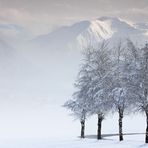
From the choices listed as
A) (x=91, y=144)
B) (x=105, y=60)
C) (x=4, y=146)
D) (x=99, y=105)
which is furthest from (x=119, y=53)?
(x=4, y=146)

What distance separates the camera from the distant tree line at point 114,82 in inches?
2452

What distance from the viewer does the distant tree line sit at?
6228cm

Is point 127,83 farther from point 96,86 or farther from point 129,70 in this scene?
point 96,86

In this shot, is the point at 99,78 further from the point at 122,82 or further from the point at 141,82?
the point at 141,82

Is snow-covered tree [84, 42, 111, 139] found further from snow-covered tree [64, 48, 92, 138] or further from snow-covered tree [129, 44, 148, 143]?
snow-covered tree [129, 44, 148, 143]

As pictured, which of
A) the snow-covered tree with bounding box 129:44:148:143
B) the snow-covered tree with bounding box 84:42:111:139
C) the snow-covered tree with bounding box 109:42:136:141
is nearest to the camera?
the snow-covered tree with bounding box 129:44:148:143

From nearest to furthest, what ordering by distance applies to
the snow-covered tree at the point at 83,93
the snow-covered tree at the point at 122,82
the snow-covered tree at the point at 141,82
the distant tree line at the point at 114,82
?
the snow-covered tree at the point at 141,82, the distant tree line at the point at 114,82, the snow-covered tree at the point at 122,82, the snow-covered tree at the point at 83,93

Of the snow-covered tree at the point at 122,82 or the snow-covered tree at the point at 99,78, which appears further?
the snow-covered tree at the point at 99,78

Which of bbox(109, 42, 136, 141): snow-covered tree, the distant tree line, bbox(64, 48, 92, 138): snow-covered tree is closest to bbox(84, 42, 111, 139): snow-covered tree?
the distant tree line

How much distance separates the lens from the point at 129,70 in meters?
64.1

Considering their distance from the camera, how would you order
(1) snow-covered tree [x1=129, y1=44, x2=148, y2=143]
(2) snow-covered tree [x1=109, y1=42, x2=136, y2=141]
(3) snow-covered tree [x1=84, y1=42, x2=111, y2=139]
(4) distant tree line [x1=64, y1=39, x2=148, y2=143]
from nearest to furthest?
1. (1) snow-covered tree [x1=129, y1=44, x2=148, y2=143]
2. (4) distant tree line [x1=64, y1=39, x2=148, y2=143]
3. (2) snow-covered tree [x1=109, y1=42, x2=136, y2=141]
4. (3) snow-covered tree [x1=84, y1=42, x2=111, y2=139]

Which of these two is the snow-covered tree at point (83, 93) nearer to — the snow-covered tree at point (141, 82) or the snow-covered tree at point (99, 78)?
the snow-covered tree at point (99, 78)

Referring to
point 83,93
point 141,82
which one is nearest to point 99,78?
point 83,93

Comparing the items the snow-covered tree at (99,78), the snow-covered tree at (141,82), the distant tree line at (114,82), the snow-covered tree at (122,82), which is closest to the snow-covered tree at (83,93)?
the distant tree line at (114,82)
